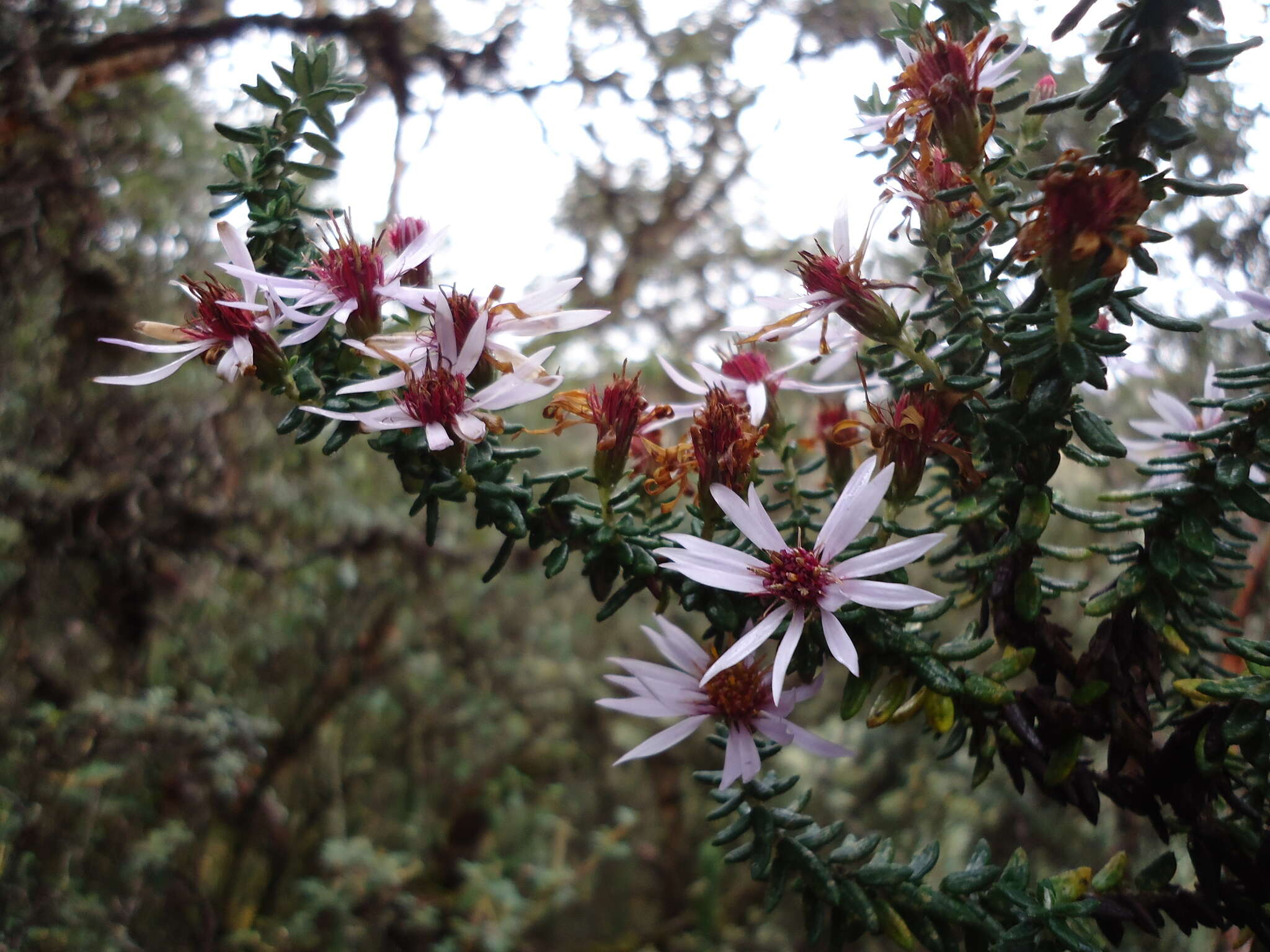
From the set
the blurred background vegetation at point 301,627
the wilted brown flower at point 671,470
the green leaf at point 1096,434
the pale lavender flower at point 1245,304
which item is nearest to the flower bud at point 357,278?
the wilted brown flower at point 671,470

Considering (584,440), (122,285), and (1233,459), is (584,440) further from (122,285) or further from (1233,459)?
(1233,459)

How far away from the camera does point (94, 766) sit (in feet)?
3.67

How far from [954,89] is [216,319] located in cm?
48

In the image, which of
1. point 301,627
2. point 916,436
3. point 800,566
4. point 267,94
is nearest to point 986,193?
point 916,436

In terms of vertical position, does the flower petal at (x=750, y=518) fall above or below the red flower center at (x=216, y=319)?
below

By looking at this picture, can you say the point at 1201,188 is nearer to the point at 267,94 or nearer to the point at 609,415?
the point at 609,415

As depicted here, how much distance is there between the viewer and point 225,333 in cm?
54

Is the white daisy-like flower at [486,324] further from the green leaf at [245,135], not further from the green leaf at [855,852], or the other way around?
the green leaf at [855,852]

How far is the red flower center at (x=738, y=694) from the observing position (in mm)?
542

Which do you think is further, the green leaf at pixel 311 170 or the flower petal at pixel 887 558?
the green leaf at pixel 311 170

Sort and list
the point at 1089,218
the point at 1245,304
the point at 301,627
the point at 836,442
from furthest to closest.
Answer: the point at 301,627 < the point at 836,442 < the point at 1245,304 < the point at 1089,218

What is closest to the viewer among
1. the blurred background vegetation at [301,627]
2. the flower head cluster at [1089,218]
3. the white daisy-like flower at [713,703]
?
the flower head cluster at [1089,218]

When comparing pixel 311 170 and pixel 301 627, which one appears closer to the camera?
pixel 311 170

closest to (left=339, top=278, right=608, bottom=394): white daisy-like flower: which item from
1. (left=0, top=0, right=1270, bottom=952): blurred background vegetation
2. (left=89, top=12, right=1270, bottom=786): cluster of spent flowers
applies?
(left=89, top=12, right=1270, bottom=786): cluster of spent flowers
